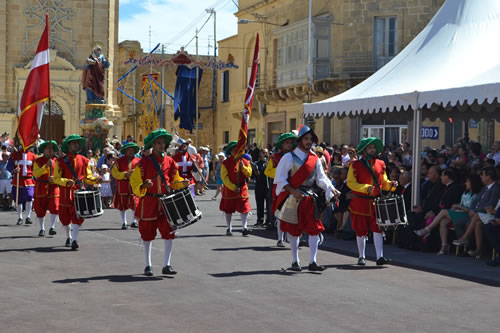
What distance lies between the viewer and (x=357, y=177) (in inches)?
448

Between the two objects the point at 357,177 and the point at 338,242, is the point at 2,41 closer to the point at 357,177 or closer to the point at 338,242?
the point at 338,242

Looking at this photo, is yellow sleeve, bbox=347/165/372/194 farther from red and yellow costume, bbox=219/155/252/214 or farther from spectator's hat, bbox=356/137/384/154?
red and yellow costume, bbox=219/155/252/214

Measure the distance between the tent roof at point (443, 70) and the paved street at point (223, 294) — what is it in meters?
3.17

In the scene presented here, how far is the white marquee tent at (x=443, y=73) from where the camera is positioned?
13375 millimetres

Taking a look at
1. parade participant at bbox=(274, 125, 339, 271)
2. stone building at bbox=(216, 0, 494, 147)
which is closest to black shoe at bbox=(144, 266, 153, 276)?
parade participant at bbox=(274, 125, 339, 271)

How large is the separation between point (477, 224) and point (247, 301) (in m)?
5.15

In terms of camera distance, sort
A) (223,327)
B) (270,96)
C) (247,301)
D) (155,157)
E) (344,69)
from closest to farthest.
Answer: (223,327) → (247,301) → (155,157) → (344,69) → (270,96)

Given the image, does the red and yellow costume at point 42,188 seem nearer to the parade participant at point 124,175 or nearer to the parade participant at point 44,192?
the parade participant at point 44,192

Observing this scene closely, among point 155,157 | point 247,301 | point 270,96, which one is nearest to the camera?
point 247,301

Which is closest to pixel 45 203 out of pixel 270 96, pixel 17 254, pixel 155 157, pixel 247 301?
pixel 17 254

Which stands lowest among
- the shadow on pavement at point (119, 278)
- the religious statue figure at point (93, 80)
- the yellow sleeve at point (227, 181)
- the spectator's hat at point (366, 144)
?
the shadow on pavement at point (119, 278)

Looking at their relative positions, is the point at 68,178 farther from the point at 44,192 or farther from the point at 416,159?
the point at 416,159

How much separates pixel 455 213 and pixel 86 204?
226 inches

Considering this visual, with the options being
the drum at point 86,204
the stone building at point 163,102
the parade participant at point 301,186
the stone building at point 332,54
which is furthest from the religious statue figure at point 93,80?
the parade participant at point 301,186
